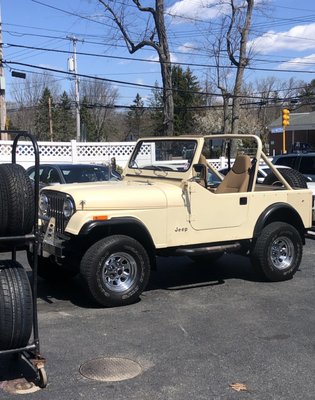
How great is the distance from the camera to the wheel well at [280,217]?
723 centimetres

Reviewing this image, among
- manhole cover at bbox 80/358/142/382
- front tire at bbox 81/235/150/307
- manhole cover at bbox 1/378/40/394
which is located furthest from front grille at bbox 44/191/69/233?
manhole cover at bbox 1/378/40/394

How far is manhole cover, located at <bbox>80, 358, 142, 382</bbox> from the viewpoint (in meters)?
4.24

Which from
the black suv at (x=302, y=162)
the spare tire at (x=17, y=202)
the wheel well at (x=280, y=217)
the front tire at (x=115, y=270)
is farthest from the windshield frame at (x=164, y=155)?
the black suv at (x=302, y=162)

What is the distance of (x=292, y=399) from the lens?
12.7ft

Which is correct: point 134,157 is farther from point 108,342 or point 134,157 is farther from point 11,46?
point 11,46

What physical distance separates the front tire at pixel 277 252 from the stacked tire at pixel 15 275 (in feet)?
13.2

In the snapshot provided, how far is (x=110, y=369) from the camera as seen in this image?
14.4 ft

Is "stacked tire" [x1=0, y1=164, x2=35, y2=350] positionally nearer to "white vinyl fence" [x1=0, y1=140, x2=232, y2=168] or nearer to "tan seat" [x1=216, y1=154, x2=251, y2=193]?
"tan seat" [x1=216, y1=154, x2=251, y2=193]

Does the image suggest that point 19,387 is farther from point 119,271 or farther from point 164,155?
point 164,155

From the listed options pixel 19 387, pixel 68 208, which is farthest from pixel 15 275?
pixel 68 208

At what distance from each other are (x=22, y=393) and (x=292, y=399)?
196cm

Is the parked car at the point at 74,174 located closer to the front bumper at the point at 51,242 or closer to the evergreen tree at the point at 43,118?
the front bumper at the point at 51,242

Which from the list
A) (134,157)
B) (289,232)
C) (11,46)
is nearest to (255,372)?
(289,232)

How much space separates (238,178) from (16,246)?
425 cm
